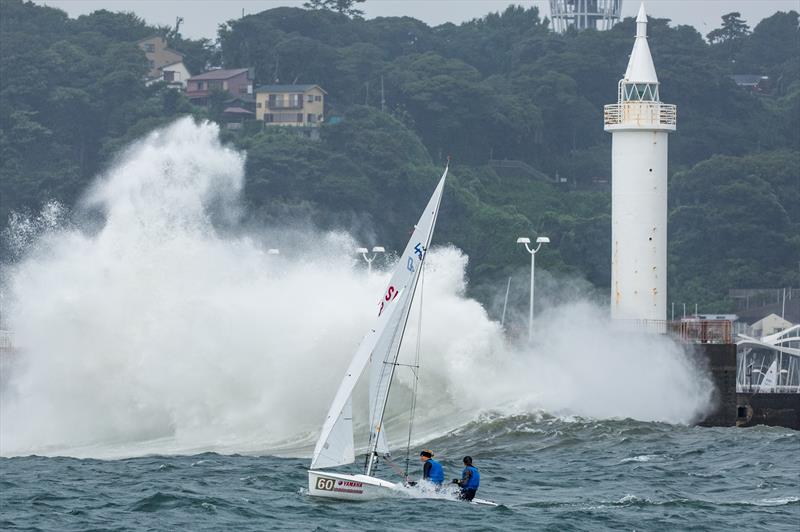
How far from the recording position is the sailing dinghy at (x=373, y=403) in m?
36.9

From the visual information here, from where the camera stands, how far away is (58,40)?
13950 cm

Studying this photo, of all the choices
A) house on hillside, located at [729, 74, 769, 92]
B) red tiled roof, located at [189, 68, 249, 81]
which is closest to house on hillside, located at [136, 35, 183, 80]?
red tiled roof, located at [189, 68, 249, 81]

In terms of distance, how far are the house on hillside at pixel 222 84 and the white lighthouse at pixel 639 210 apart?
83997 mm

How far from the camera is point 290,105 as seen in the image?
140250 millimetres

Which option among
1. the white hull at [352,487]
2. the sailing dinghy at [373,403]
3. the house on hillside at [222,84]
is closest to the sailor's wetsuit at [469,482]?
the white hull at [352,487]

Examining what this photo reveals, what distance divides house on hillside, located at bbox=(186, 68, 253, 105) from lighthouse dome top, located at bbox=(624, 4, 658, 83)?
81685 mm

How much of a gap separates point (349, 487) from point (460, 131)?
95289 mm

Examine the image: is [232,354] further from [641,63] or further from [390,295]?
[641,63]

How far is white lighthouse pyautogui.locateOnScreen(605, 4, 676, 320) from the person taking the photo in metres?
59.3

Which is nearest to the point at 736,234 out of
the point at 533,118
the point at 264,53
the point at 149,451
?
the point at 533,118

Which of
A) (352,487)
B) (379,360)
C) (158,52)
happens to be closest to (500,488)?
(379,360)

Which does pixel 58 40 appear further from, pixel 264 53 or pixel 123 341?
pixel 123 341

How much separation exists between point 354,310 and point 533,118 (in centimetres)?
8156

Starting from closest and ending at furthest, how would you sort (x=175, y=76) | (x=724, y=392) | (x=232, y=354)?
(x=232, y=354) < (x=724, y=392) < (x=175, y=76)
